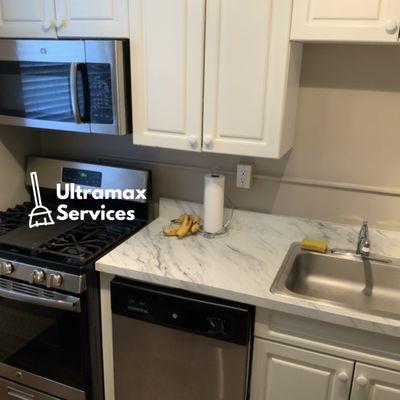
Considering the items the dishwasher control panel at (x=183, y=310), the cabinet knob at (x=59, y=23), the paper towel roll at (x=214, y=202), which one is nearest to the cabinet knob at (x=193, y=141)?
the paper towel roll at (x=214, y=202)

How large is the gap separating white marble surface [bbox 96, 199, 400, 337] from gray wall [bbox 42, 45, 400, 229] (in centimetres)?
7

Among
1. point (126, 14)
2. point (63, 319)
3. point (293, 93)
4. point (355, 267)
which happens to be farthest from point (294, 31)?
point (63, 319)

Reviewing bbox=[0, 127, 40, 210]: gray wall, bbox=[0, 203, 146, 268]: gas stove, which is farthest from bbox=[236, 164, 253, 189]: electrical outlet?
bbox=[0, 127, 40, 210]: gray wall

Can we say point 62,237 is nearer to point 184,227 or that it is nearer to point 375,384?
point 184,227

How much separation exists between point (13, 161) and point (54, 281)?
33.3 inches

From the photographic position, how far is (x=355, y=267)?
5.69 feet

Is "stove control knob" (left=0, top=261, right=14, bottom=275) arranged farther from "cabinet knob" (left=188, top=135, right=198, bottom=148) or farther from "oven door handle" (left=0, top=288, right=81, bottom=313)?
"cabinet knob" (left=188, top=135, right=198, bottom=148)

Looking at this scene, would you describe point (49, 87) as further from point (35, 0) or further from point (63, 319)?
point (63, 319)

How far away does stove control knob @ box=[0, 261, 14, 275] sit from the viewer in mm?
1672

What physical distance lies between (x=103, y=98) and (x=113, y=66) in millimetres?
135

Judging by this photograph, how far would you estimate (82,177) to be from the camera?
2135 millimetres

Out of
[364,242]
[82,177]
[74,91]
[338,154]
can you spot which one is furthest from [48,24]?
[364,242]

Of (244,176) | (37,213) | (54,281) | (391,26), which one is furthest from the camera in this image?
(37,213)

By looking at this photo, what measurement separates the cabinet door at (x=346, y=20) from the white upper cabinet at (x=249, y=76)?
5 centimetres
